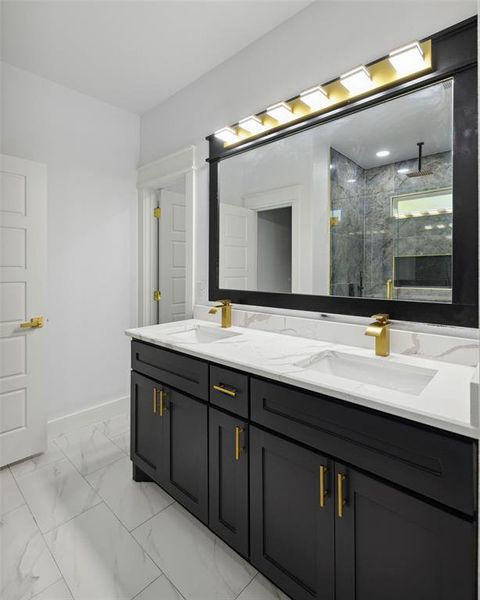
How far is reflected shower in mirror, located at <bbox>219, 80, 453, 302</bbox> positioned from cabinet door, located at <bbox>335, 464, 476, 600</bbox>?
80 cm

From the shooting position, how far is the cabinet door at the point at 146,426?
175 cm

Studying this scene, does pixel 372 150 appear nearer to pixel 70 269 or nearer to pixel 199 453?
pixel 199 453

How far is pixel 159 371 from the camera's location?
5.65 feet

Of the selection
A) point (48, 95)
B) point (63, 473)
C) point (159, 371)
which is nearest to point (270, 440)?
point (159, 371)

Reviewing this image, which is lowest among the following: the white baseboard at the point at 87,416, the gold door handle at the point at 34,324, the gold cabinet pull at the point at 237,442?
the white baseboard at the point at 87,416

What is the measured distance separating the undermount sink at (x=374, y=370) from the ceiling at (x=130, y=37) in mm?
1813

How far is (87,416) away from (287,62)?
112 inches

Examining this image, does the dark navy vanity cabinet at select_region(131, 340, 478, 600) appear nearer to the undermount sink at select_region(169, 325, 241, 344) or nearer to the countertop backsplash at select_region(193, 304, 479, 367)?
the undermount sink at select_region(169, 325, 241, 344)

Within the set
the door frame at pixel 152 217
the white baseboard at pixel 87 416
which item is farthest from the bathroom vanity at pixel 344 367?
the white baseboard at pixel 87 416

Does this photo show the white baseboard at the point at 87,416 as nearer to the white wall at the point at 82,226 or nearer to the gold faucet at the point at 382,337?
the white wall at the point at 82,226

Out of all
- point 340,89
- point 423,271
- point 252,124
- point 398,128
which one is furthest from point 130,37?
point 423,271

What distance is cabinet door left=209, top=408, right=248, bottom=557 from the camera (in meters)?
1.31

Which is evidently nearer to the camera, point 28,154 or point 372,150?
point 372,150

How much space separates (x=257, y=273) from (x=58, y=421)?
192cm
